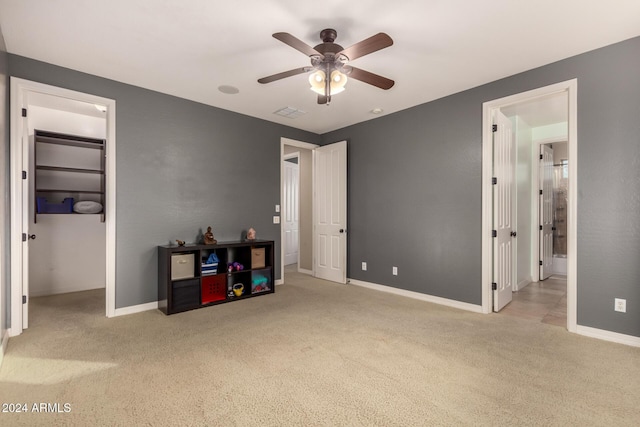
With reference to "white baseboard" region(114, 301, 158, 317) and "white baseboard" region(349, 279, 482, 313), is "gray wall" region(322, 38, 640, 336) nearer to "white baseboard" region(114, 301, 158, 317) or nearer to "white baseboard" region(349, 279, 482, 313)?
"white baseboard" region(349, 279, 482, 313)

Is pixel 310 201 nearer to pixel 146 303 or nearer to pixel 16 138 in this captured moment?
pixel 146 303

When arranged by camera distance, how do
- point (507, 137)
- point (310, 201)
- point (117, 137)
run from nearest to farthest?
1. point (117, 137)
2. point (507, 137)
3. point (310, 201)

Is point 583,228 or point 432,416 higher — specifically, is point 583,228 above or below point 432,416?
above

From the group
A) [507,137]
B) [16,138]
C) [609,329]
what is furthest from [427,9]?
[16,138]

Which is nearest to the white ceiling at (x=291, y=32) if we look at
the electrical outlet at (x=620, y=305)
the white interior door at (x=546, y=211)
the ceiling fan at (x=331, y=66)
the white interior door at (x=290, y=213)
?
the ceiling fan at (x=331, y=66)

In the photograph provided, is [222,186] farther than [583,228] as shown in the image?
Yes

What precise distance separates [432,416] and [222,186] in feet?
12.3

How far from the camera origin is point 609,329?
2863 mm

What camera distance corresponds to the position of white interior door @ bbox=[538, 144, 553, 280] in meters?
5.55

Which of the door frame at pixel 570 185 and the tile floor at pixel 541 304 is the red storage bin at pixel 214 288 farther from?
the tile floor at pixel 541 304

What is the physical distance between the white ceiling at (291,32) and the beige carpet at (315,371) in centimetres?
267

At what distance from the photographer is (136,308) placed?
3705 millimetres

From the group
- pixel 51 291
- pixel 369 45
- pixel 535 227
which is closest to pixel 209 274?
pixel 51 291

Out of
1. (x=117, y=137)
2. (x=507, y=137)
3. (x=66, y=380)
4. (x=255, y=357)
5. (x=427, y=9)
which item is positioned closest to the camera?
(x=66, y=380)
